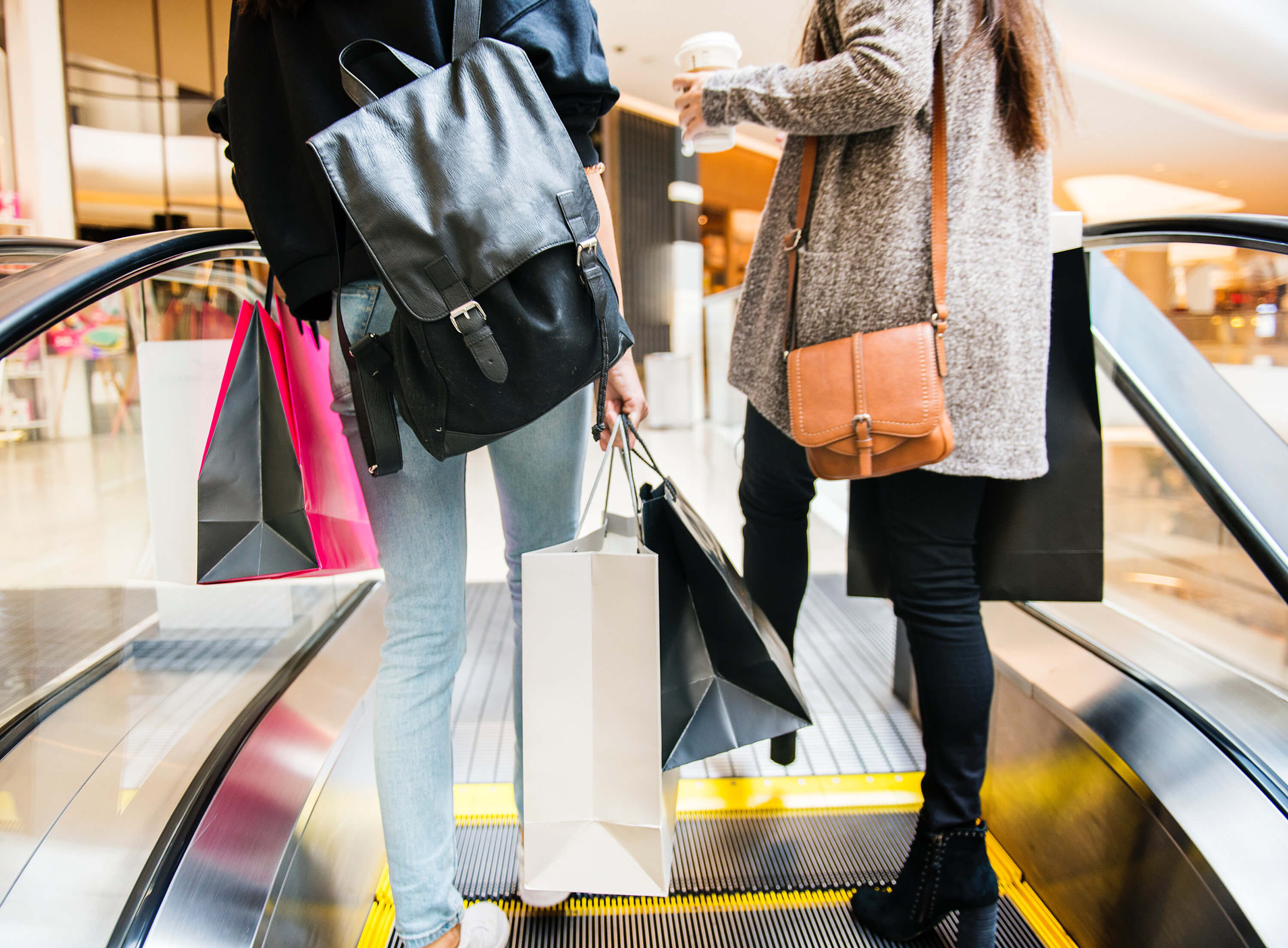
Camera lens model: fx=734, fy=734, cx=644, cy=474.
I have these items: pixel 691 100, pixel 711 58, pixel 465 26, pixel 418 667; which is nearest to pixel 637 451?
pixel 418 667

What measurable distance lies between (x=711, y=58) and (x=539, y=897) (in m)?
1.33

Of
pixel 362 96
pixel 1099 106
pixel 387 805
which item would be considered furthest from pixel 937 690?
pixel 1099 106

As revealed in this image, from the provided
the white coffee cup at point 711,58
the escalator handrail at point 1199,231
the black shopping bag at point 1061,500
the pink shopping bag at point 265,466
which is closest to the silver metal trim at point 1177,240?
the escalator handrail at point 1199,231

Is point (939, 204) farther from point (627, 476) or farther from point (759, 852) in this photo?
point (759, 852)

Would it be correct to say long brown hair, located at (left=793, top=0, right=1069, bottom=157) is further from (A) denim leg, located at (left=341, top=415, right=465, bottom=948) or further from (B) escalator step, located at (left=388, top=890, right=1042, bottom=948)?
(B) escalator step, located at (left=388, top=890, right=1042, bottom=948)

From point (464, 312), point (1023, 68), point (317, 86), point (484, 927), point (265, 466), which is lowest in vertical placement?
point (484, 927)

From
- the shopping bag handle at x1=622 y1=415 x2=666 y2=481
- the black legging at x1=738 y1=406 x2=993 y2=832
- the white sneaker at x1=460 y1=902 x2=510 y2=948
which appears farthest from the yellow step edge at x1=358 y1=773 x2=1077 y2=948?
the shopping bag handle at x1=622 y1=415 x2=666 y2=481

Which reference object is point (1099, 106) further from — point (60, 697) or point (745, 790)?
point (60, 697)

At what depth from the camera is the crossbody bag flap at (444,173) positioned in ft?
2.09

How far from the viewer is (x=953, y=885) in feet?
3.37

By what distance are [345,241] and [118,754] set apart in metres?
0.82

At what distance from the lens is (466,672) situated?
193 cm

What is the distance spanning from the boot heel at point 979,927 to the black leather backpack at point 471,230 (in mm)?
930

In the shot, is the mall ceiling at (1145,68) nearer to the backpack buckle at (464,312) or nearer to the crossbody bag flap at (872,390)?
the crossbody bag flap at (872,390)
